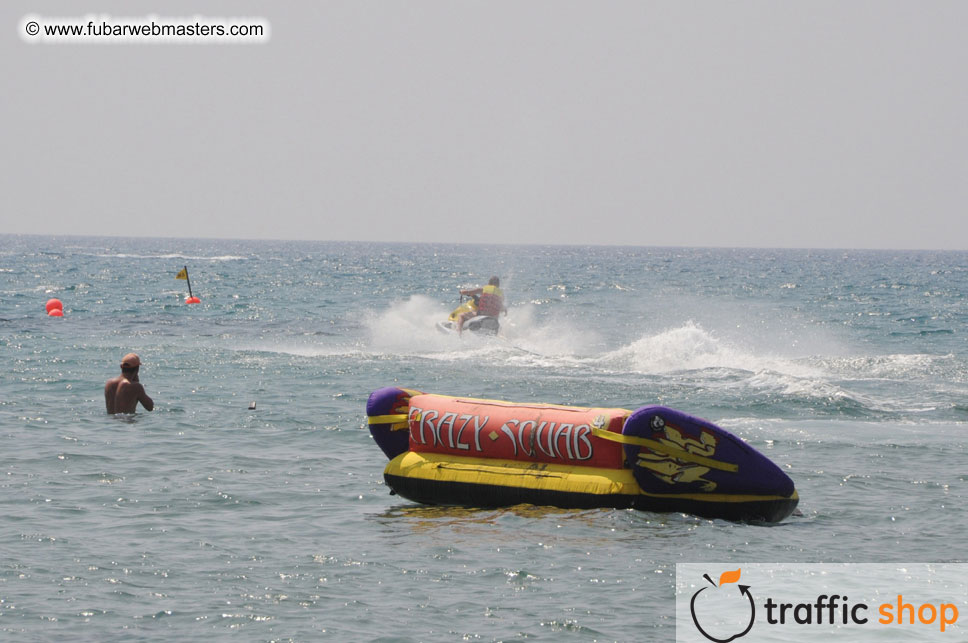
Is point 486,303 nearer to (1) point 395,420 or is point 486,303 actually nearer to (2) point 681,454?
(1) point 395,420

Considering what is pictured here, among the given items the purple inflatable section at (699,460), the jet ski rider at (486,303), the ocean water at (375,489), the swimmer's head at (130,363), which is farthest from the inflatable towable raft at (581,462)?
the jet ski rider at (486,303)

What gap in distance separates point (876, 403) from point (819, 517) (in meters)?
9.52

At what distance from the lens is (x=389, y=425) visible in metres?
12.3

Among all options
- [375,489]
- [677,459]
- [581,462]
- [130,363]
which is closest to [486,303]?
[130,363]

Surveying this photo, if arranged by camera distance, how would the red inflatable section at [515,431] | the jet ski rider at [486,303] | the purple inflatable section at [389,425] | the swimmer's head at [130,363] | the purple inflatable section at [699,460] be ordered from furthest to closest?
the jet ski rider at [486,303]
the swimmer's head at [130,363]
the purple inflatable section at [389,425]
the red inflatable section at [515,431]
the purple inflatable section at [699,460]

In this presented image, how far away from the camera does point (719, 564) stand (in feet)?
30.9

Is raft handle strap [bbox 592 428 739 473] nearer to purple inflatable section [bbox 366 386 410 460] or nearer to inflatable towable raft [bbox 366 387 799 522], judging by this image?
inflatable towable raft [bbox 366 387 799 522]

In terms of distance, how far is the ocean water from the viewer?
8.23m

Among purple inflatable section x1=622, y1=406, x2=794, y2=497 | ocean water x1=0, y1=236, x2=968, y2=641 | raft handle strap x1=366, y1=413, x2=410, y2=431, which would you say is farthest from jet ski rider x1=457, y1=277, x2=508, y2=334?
purple inflatable section x1=622, y1=406, x2=794, y2=497

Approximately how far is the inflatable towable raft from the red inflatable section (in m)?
0.01

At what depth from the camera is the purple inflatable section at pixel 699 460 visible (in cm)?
1086

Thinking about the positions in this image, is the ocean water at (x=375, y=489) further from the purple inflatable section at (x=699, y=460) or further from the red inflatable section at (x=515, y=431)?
the red inflatable section at (x=515, y=431)

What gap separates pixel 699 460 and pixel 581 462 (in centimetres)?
128

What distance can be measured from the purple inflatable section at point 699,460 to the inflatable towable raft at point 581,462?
0.03 ft
